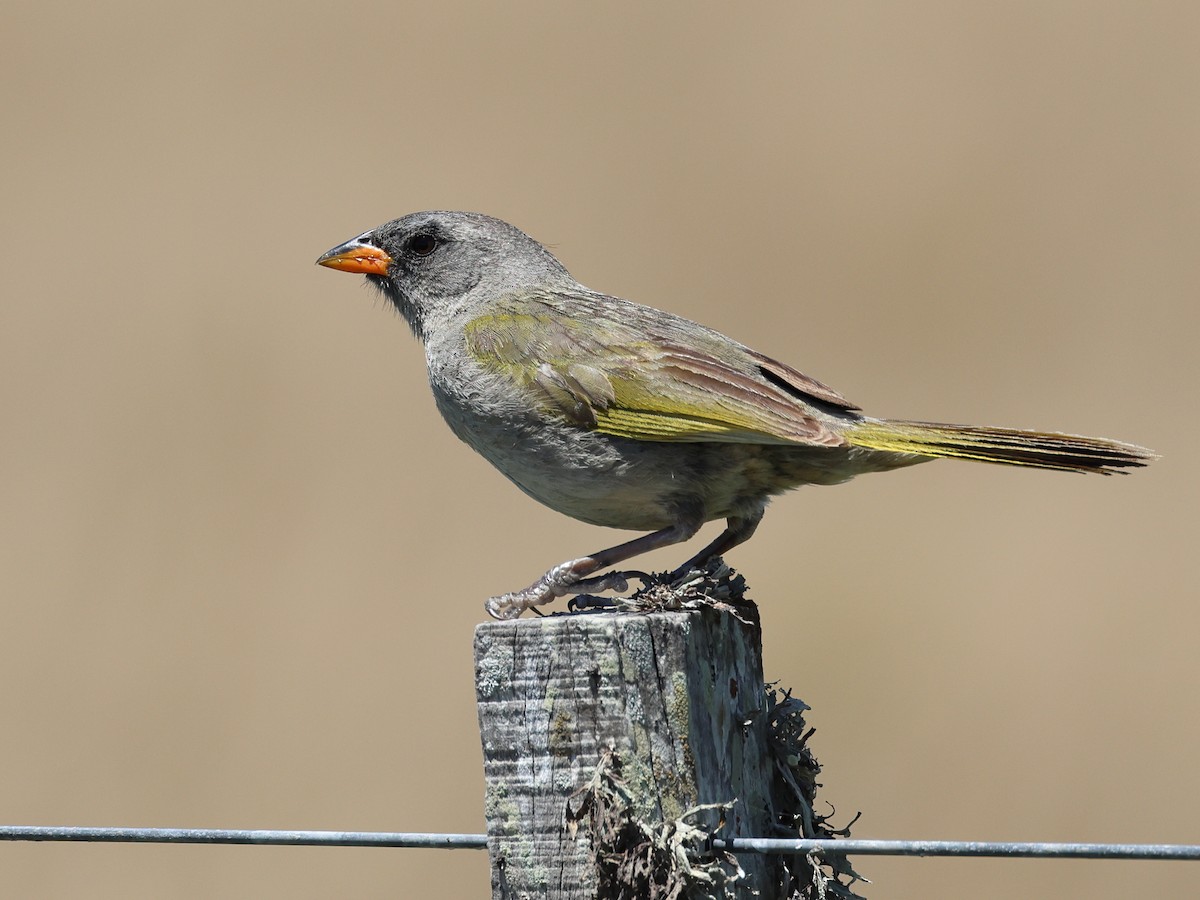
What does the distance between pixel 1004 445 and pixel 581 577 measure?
130cm

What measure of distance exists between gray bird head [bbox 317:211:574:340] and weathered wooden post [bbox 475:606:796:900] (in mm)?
2889

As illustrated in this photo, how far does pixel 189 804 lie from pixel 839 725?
3.69 m

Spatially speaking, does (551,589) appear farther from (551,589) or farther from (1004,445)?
(1004,445)

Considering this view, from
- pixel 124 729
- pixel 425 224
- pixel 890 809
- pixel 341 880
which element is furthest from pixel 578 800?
pixel 124 729

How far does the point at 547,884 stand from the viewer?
10.5ft

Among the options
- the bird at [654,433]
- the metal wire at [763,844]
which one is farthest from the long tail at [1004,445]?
the metal wire at [763,844]

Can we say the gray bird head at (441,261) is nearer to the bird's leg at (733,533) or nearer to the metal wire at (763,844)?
the bird's leg at (733,533)

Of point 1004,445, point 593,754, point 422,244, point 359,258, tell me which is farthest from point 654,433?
point 359,258

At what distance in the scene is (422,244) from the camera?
6.20 meters

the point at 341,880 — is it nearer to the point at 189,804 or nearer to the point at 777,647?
the point at 189,804

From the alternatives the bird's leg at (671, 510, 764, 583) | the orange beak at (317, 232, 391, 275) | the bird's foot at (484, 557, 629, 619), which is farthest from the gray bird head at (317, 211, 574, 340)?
the bird's foot at (484, 557, 629, 619)

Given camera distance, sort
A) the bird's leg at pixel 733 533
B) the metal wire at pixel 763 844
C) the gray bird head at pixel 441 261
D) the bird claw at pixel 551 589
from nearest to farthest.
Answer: the metal wire at pixel 763 844
the bird claw at pixel 551 589
the bird's leg at pixel 733 533
the gray bird head at pixel 441 261

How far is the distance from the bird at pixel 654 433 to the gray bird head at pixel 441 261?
2.23 ft

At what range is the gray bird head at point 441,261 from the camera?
19.8 ft
